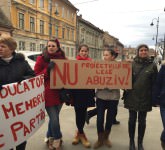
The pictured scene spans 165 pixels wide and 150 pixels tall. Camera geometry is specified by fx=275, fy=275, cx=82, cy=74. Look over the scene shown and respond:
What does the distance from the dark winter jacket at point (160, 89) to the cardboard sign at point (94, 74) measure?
47 cm

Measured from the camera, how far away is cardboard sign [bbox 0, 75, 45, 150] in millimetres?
2971

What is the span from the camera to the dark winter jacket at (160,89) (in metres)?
3.89

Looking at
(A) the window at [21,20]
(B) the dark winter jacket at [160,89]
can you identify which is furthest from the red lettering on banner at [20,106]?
(A) the window at [21,20]

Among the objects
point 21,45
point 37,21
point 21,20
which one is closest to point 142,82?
point 21,45

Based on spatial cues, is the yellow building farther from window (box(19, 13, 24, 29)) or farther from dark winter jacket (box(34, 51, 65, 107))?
dark winter jacket (box(34, 51, 65, 107))

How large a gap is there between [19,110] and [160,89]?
6.62ft

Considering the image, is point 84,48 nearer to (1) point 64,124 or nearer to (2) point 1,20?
(1) point 64,124

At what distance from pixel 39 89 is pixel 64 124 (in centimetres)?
256

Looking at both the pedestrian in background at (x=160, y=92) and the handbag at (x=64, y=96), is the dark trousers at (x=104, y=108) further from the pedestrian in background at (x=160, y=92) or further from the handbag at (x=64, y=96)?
the pedestrian in background at (x=160, y=92)

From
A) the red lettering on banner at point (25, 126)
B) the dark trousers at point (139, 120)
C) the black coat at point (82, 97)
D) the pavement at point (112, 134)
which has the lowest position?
the pavement at point (112, 134)

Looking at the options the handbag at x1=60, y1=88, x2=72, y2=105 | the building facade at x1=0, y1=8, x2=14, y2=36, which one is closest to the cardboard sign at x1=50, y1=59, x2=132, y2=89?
the handbag at x1=60, y1=88, x2=72, y2=105

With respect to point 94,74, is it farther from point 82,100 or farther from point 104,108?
point 104,108

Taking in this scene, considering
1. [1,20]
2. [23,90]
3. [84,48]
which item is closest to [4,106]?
[23,90]

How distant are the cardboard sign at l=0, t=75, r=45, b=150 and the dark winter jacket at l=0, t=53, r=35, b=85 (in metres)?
0.10
